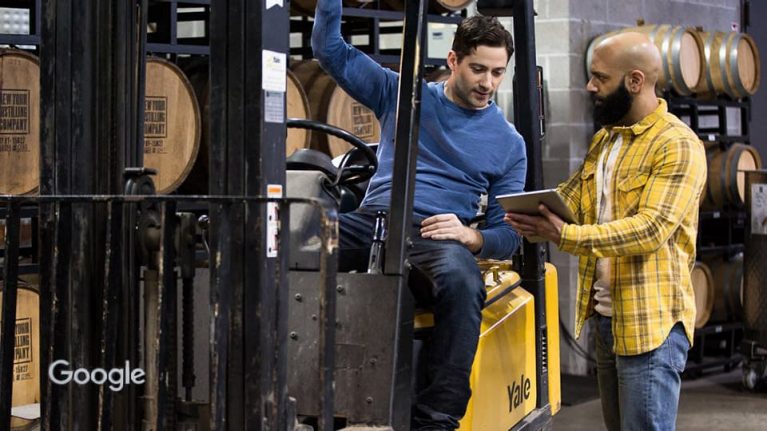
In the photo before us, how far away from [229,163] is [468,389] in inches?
44.9

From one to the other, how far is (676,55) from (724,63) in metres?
0.68

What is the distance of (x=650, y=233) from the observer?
409 centimetres

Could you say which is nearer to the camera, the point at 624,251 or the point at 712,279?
the point at 624,251

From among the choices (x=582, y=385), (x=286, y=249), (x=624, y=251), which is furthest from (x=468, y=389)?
(x=582, y=385)

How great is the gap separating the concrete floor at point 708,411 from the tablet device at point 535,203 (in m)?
4.00

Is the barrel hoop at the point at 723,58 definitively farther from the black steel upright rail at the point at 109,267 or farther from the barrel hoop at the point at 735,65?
the black steel upright rail at the point at 109,267

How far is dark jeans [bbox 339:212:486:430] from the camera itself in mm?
3891

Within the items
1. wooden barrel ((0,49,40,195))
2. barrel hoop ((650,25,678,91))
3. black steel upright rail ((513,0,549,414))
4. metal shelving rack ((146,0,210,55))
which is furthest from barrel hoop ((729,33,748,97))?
wooden barrel ((0,49,40,195))

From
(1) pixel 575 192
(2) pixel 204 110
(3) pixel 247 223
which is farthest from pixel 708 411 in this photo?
(3) pixel 247 223

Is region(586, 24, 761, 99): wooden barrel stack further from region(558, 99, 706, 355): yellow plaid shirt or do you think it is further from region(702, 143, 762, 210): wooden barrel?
region(558, 99, 706, 355): yellow plaid shirt

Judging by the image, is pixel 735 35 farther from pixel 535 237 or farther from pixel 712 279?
pixel 535 237

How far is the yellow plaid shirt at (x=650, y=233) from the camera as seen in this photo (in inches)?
161

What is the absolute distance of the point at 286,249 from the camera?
129 inches

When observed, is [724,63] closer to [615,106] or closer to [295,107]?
[295,107]
